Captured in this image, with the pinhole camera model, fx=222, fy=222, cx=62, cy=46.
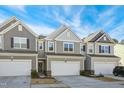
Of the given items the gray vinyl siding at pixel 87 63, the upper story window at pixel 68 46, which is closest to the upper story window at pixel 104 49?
the gray vinyl siding at pixel 87 63

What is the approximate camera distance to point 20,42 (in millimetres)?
26734

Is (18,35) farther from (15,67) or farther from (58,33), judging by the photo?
(58,33)

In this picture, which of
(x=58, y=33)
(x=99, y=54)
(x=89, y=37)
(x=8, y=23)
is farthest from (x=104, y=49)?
(x=8, y=23)

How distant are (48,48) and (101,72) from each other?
26.4ft

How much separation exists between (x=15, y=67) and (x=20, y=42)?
3125 millimetres

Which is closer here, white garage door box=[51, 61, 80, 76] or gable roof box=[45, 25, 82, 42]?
white garage door box=[51, 61, 80, 76]

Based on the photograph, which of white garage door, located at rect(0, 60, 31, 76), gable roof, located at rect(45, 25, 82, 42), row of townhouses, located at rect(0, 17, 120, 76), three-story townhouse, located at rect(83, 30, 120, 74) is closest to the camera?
white garage door, located at rect(0, 60, 31, 76)

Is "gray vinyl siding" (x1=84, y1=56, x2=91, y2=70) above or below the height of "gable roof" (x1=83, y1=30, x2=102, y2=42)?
below

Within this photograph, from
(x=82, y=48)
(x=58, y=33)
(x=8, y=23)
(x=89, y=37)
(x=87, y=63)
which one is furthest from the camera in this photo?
(x=89, y=37)

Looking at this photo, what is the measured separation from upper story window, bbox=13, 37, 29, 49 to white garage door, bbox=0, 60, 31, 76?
1885 mm

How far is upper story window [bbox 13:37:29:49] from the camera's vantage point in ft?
87.0

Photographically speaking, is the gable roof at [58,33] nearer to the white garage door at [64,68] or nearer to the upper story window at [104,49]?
the white garage door at [64,68]

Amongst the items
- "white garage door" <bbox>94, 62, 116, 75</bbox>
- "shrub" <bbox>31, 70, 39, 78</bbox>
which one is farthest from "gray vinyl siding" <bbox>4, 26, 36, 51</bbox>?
"white garage door" <bbox>94, 62, 116, 75</bbox>

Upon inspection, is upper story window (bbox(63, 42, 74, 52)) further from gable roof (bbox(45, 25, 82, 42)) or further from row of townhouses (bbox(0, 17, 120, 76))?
gable roof (bbox(45, 25, 82, 42))
